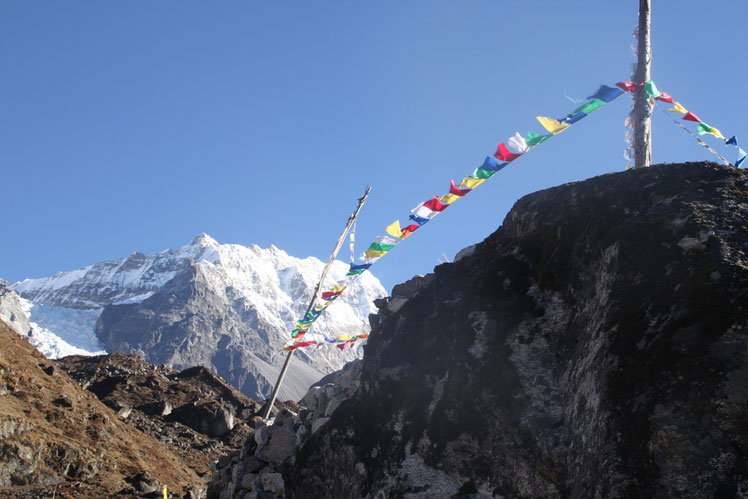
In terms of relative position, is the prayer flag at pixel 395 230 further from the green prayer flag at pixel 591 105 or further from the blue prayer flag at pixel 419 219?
the green prayer flag at pixel 591 105

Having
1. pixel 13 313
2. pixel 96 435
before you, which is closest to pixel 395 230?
pixel 96 435

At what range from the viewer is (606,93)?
980 centimetres

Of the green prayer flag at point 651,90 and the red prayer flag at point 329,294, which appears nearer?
the green prayer flag at point 651,90

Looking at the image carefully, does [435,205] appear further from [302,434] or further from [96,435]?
[96,435]

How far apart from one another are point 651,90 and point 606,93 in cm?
95

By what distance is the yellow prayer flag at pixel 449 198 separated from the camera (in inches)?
469

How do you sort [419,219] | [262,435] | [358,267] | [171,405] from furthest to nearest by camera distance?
[171,405] < [358,267] < [419,219] < [262,435]

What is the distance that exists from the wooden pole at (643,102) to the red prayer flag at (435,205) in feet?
14.2

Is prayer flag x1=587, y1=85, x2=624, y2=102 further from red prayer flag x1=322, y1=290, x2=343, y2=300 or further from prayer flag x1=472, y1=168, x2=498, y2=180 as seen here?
→ red prayer flag x1=322, y1=290, x2=343, y2=300

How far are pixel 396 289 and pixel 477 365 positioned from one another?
4.33 m

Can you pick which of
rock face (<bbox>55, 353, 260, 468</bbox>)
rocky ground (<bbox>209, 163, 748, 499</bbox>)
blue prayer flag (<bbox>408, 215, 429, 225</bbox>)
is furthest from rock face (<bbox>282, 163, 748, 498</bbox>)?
rock face (<bbox>55, 353, 260, 468</bbox>)

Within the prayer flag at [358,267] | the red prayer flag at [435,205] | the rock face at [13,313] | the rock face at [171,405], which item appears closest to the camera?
the red prayer flag at [435,205]

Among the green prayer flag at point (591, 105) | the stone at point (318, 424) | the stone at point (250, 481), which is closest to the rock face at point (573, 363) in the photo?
the stone at point (318, 424)

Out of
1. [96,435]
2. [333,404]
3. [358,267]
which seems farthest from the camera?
[96,435]
